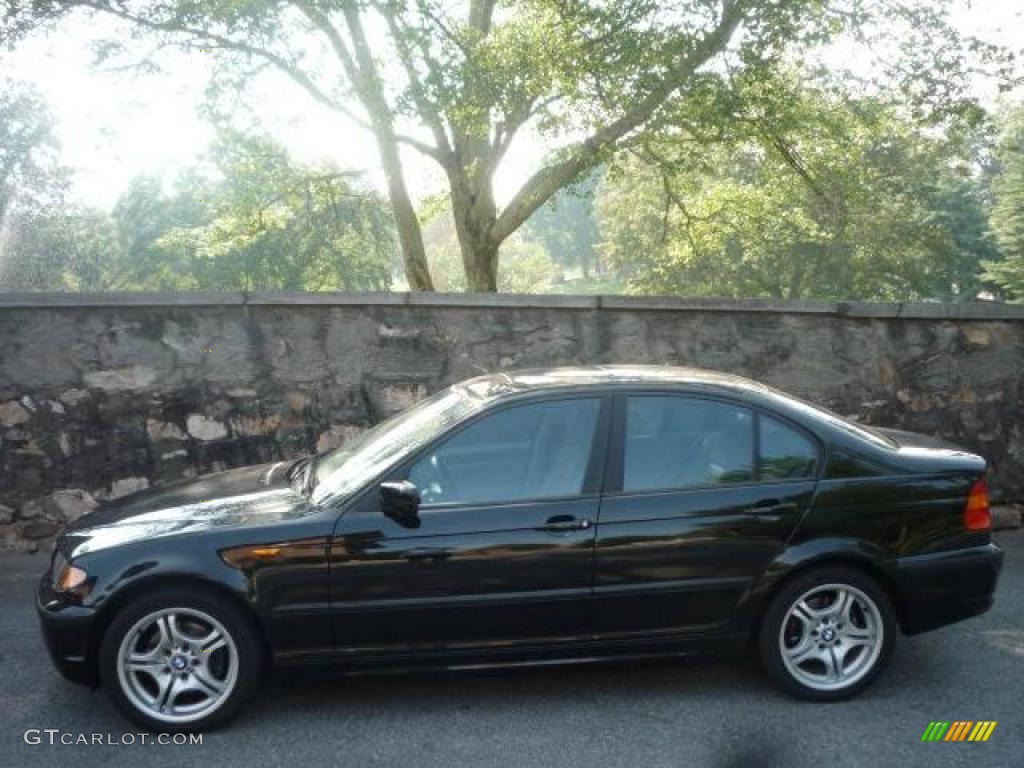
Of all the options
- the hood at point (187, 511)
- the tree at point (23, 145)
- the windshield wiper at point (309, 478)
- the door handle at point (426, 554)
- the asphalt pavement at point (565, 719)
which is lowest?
the asphalt pavement at point (565, 719)

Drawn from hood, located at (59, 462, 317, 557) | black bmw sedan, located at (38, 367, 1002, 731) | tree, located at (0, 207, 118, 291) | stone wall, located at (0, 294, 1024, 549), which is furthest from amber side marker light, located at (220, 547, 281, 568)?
tree, located at (0, 207, 118, 291)

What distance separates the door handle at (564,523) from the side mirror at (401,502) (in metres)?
0.52

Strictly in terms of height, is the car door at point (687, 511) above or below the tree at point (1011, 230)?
below

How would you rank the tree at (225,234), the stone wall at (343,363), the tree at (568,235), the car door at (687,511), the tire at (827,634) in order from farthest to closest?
the tree at (568,235)
the tree at (225,234)
the stone wall at (343,363)
the tire at (827,634)
the car door at (687,511)

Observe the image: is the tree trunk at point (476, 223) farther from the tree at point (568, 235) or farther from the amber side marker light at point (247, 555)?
the tree at point (568, 235)

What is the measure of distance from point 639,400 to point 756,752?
1518mm

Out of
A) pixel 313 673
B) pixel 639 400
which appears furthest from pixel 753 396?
pixel 313 673

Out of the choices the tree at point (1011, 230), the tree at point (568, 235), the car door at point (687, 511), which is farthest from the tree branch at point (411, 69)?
the tree at point (568, 235)

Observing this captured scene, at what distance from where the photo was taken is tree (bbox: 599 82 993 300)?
15.5m

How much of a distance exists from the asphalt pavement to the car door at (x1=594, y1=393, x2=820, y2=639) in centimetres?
29

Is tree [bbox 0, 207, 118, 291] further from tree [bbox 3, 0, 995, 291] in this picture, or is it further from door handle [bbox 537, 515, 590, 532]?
door handle [bbox 537, 515, 590, 532]

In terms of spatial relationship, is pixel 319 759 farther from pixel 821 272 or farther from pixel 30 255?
pixel 30 255

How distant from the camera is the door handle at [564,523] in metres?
4.08

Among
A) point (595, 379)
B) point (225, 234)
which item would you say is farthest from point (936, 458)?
point (225, 234)
